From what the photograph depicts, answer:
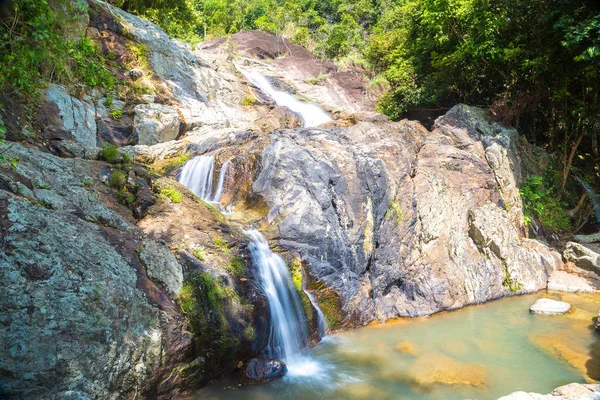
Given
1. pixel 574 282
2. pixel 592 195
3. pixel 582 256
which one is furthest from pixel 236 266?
pixel 592 195

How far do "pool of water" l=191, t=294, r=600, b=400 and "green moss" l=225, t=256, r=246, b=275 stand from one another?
1703mm

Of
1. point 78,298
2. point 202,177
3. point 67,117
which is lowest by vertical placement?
point 78,298

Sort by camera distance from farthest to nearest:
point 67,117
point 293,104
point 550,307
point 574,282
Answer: point 293,104
point 574,282
point 67,117
point 550,307

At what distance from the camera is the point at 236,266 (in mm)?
6250

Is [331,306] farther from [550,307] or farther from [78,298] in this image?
[550,307]

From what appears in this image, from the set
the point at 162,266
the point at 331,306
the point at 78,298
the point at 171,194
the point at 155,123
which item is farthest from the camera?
the point at 155,123

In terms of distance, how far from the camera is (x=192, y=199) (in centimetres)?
739

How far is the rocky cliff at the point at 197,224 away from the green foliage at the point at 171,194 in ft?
0.14

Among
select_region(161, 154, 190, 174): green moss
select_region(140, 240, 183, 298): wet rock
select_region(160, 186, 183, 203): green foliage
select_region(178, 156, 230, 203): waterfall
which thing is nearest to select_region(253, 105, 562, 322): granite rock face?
select_region(178, 156, 230, 203): waterfall

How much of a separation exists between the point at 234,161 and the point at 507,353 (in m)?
7.53

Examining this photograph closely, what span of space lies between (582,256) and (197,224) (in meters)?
11.5

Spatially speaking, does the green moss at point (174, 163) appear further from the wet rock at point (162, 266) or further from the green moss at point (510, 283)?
the green moss at point (510, 283)

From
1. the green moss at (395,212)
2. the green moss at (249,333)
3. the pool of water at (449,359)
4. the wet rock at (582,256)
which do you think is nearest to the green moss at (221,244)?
the green moss at (249,333)

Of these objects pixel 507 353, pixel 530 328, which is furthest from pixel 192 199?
pixel 530 328
